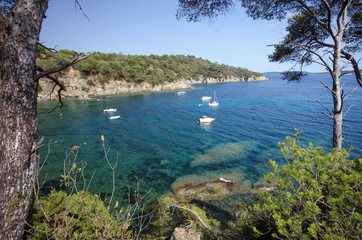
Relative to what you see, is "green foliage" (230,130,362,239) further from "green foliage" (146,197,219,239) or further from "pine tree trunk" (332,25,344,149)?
"green foliage" (146,197,219,239)

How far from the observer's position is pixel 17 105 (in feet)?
10.8

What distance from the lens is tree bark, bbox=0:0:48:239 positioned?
3.14 m

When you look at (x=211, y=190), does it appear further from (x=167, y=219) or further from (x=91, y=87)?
(x=91, y=87)

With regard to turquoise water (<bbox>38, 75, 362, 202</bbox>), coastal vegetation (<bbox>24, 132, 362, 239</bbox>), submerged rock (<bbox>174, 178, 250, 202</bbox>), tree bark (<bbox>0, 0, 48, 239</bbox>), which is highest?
tree bark (<bbox>0, 0, 48, 239</bbox>)

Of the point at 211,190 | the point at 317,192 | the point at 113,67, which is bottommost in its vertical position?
the point at 211,190

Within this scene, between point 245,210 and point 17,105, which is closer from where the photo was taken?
point 17,105

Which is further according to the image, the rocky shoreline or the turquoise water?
the rocky shoreline

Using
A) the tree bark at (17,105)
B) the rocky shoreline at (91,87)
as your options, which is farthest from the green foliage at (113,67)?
the tree bark at (17,105)

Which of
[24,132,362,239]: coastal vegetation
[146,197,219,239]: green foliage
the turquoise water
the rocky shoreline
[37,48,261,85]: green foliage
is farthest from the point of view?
[37,48,261,85]: green foliage

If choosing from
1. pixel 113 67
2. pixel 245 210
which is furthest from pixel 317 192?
pixel 113 67

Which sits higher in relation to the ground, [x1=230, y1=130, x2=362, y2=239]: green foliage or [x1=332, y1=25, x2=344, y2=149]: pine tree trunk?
[x1=332, y1=25, x2=344, y2=149]: pine tree trunk

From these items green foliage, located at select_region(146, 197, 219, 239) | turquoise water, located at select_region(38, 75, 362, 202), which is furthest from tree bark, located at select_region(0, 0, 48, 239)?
turquoise water, located at select_region(38, 75, 362, 202)

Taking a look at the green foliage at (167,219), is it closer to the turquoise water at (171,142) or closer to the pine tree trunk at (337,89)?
the turquoise water at (171,142)

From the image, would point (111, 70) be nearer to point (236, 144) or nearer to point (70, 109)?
point (70, 109)
